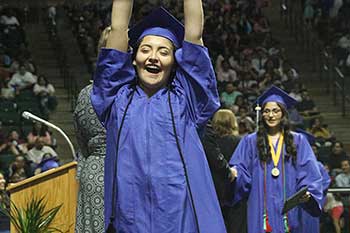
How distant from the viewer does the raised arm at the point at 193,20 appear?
16.1ft

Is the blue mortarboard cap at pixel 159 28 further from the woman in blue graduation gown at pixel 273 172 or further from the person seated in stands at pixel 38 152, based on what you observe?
the person seated in stands at pixel 38 152

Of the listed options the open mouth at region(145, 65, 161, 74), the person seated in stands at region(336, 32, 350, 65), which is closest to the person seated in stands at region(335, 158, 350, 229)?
the person seated in stands at region(336, 32, 350, 65)

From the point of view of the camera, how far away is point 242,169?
930cm

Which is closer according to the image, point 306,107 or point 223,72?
point 306,107

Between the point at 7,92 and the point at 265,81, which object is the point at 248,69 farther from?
the point at 7,92

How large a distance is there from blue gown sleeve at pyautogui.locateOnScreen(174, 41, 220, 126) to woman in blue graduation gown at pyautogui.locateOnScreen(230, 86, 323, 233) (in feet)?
13.9

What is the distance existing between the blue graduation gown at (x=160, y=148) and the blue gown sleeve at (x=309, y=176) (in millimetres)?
4304

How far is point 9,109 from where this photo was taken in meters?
18.9

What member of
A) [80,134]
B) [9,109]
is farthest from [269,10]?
[80,134]

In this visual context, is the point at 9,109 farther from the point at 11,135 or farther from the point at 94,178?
the point at 94,178

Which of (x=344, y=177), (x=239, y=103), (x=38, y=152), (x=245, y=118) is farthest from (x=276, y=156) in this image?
(x=239, y=103)

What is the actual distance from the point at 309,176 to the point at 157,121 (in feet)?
14.8

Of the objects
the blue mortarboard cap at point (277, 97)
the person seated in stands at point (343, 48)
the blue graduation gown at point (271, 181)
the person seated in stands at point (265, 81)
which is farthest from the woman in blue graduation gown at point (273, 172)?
the person seated in stands at point (343, 48)

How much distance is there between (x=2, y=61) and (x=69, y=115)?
2.18 metres
